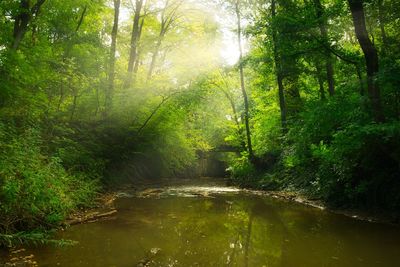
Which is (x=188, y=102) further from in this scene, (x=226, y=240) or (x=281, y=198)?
(x=226, y=240)

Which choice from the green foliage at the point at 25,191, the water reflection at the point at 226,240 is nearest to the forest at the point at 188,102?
the green foliage at the point at 25,191

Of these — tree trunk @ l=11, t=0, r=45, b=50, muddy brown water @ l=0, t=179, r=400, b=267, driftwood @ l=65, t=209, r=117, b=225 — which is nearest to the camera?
muddy brown water @ l=0, t=179, r=400, b=267

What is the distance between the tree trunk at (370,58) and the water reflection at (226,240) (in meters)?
2.94

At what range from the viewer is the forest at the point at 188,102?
871 cm

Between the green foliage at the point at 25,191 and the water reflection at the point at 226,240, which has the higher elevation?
the green foliage at the point at 25,191

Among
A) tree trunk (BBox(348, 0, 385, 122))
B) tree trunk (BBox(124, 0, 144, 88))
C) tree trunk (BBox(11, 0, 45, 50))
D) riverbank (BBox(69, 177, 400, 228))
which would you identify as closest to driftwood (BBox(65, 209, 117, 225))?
riverbank (BBox(69, 177, 400, 228))

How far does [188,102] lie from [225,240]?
10.7 metres

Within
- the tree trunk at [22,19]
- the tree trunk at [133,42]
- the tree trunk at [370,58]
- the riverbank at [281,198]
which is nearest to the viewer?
the riverbank at [281,198]

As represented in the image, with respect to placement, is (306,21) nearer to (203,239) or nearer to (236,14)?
(203,239)

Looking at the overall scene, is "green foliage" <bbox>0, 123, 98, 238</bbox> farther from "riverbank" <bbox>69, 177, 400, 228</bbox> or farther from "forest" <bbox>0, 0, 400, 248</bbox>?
"riverbank" <bbox>69, 177, 400, 228</bbox>

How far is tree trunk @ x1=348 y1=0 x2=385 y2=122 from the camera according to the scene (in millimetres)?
8875

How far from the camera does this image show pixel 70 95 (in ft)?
50.2

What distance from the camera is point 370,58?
9234 mm

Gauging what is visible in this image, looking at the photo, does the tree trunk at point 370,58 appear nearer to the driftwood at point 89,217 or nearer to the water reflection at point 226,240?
the water reflection at point 226,240
